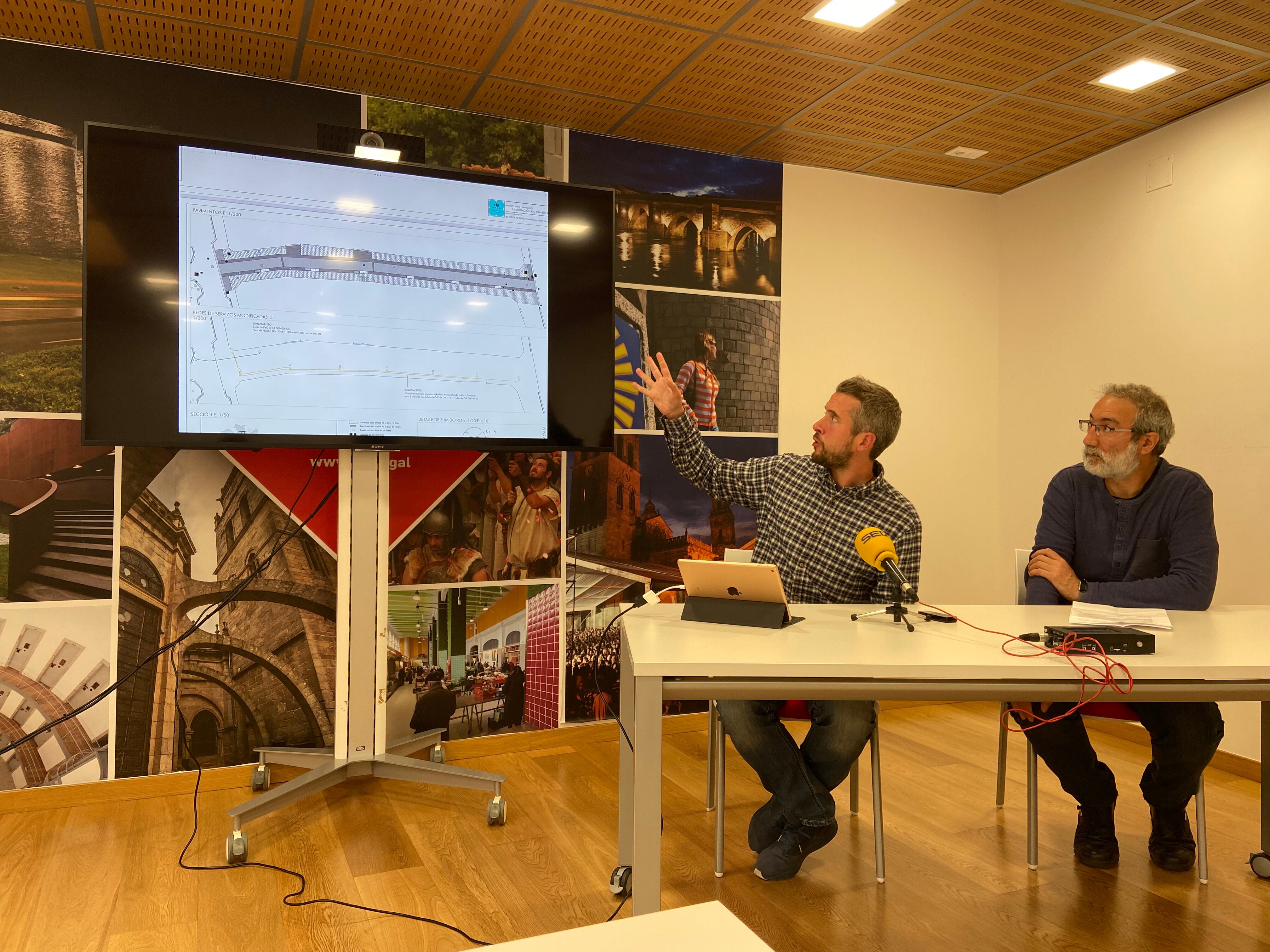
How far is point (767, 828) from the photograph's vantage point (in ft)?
8.05

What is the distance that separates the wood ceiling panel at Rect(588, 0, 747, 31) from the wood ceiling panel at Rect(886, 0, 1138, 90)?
69cm

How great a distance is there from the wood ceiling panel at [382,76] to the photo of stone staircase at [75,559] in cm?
169

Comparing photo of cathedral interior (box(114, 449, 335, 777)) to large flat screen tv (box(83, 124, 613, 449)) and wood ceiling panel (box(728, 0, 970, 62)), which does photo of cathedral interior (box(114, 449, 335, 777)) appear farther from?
wood ceiling panel (box(728, 0, 970, 62))

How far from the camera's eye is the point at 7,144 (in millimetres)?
2797

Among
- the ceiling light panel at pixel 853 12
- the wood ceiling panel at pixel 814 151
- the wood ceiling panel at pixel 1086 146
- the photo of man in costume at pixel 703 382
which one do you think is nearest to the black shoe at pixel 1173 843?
the photo of man in costume at pixel 703 382

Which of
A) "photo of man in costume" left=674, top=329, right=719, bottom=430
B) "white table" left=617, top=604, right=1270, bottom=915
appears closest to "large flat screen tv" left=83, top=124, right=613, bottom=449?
"photo of man in costume" left=674, top=329, right=719, bottom=430

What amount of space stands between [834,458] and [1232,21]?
6.29ft

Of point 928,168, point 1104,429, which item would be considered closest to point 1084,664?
point 1104,429

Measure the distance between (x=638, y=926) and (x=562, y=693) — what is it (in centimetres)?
287

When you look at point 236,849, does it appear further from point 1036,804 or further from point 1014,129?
point 1014,129

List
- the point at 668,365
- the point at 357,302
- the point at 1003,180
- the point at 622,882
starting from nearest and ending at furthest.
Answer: the point at 622,882
the point at 357,302
the point at 668,365
the point at 1003,180

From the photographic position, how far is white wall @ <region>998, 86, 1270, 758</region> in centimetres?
332

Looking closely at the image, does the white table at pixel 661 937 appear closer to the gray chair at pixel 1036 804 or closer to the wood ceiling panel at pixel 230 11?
the gray chair at pixel 1036 804

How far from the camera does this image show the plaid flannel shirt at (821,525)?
8.41 ft
